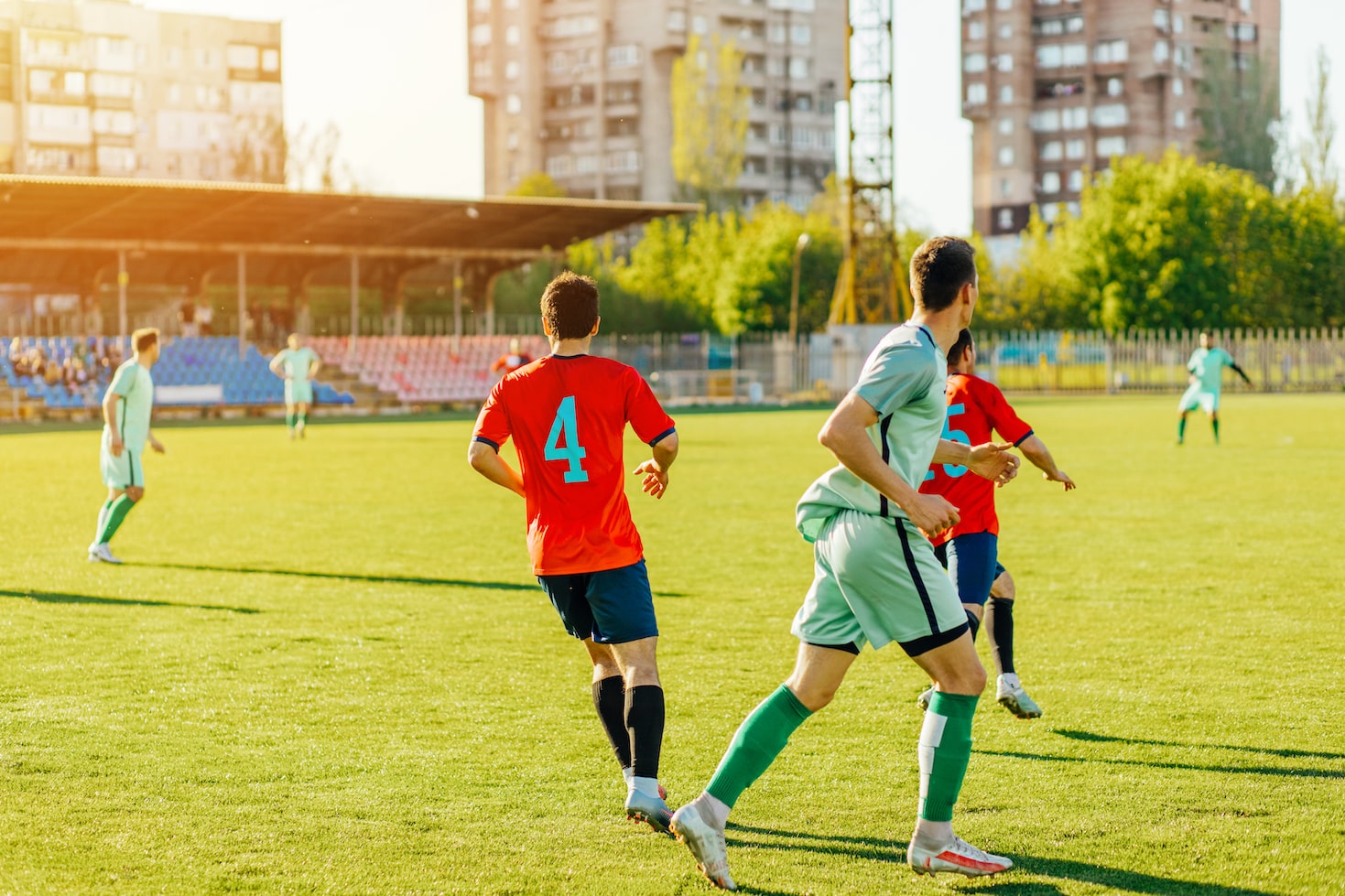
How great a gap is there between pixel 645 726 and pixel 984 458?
138 cm

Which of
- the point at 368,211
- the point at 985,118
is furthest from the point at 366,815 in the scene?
the point at 985,118

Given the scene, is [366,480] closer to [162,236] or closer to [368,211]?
[368,211]

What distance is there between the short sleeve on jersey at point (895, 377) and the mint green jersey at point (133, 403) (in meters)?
7.90

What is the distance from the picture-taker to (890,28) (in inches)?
2115

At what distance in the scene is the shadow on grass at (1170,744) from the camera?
5484mm

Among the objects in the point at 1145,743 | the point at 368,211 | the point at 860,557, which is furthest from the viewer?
the point at 368,211

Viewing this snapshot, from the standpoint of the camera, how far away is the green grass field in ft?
14.3

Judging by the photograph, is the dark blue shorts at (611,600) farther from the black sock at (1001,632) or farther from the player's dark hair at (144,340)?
the player's dark hair at (144,340)

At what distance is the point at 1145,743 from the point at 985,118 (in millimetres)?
102897

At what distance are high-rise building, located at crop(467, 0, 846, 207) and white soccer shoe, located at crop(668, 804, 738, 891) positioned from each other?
3850 inches

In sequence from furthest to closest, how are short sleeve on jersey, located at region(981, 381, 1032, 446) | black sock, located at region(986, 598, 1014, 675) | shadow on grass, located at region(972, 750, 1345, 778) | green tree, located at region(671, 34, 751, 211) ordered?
green tree, located at region(671, 34, 751, 211) < black sock, located at region(986, 598, 1014, 675) < short sleeve on jersey, located at region(981, 381, 1032, 446) < shadow on grass, located at region(972, 750, 1345, 778)

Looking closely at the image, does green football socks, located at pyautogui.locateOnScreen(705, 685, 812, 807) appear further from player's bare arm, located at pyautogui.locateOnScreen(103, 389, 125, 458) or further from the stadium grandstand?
the stadium grandstand

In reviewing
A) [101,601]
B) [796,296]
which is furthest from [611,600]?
[796,296]

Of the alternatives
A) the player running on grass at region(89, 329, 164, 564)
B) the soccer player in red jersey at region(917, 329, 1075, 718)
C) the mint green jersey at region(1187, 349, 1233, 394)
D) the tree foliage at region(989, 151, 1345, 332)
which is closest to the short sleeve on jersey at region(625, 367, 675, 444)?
the soccer player in red jersey at region(917, 329, 1075, 718)
